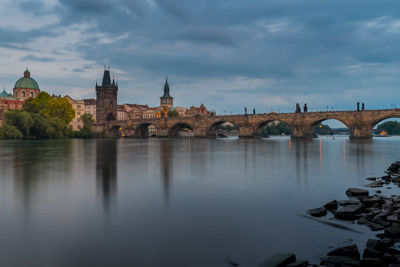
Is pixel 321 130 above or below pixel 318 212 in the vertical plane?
above

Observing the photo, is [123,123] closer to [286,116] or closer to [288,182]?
[286,116]

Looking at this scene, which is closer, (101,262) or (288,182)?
(101,262)

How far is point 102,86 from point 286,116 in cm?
8273

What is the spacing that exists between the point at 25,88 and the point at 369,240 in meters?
128

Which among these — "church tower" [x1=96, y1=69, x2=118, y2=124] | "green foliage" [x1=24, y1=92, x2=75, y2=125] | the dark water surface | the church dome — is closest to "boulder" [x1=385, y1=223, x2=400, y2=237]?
the dark water surface

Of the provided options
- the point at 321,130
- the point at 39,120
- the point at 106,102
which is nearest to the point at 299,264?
the point at 39,120

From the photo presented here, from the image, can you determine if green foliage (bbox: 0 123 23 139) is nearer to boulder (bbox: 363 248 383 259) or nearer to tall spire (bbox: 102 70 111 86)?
boulder (bbox: 363 248 383 259)

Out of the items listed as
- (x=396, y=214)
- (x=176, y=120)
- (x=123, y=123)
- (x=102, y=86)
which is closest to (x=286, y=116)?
(x=176, y=120)

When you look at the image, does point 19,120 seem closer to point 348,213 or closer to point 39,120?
point 39,120

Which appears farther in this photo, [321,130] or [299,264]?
[321,130]

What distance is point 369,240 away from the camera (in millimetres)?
5457

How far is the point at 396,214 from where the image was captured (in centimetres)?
692

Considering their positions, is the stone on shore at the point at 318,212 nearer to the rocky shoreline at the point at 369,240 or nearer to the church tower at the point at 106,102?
the rocky shoreline at the point at 369,240

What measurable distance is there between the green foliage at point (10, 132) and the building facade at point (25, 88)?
6560 cm
